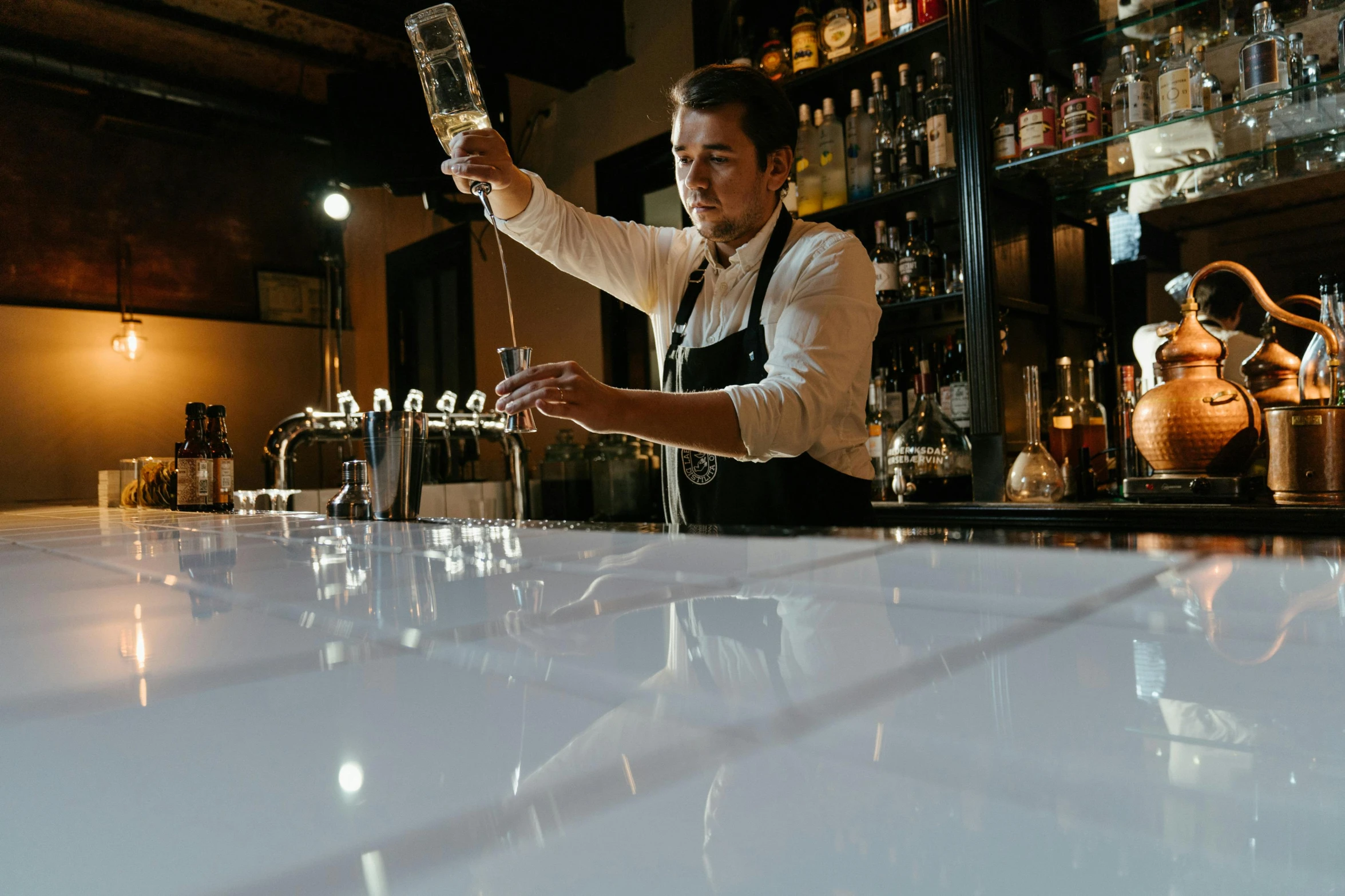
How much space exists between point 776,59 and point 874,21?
1.15 ft

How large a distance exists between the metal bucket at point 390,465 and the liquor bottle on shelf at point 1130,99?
175 centimetres

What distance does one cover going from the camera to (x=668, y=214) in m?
3.46

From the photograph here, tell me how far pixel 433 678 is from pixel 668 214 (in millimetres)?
3312

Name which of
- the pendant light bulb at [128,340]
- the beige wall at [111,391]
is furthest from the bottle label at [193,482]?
the pendant light bulb at [128,340]

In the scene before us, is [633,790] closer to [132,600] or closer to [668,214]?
[132,600]

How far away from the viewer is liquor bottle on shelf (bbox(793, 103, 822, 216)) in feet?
8.27

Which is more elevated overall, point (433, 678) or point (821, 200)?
point (821, 200)

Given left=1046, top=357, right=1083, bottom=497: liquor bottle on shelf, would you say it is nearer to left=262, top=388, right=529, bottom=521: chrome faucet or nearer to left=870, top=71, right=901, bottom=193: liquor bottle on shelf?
left=870, top=71, right=901, bottom=193: liquor bottle on shelf

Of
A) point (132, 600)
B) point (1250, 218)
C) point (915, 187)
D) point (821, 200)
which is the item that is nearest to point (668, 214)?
point (821, 200)

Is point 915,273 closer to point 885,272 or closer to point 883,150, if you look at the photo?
point 885,272

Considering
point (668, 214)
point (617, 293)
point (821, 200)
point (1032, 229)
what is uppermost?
point (668, 214)

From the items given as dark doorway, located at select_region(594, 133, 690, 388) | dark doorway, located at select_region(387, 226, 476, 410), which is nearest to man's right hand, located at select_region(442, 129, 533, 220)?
dark doorway, located at select_region(594, 133, 690, 388)

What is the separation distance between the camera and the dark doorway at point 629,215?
353cm

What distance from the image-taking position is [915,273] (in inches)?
92.0
